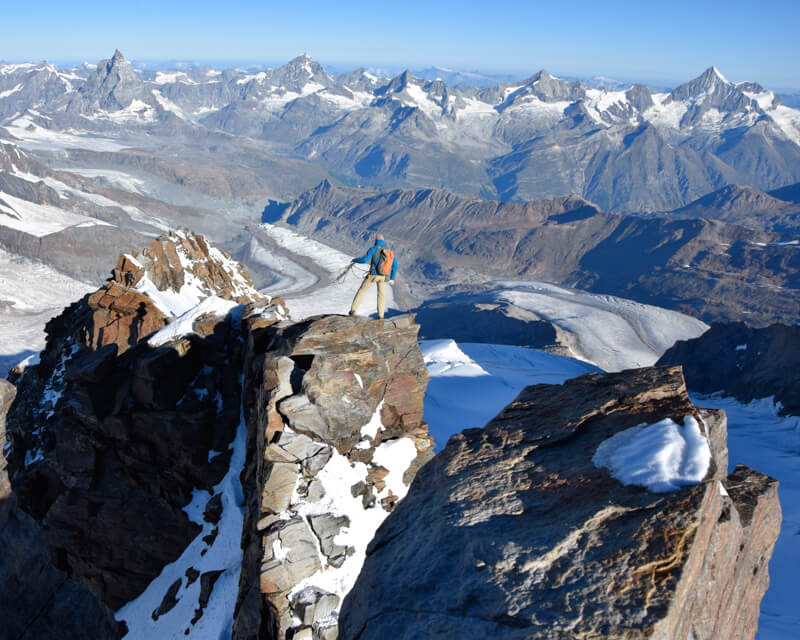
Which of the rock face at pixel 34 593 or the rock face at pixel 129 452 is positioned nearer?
the rock face at pixel 129 452

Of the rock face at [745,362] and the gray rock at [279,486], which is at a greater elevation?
the gray rock at [279,486]

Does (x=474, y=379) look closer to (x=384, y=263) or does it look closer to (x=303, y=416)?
(x=384, y=263)

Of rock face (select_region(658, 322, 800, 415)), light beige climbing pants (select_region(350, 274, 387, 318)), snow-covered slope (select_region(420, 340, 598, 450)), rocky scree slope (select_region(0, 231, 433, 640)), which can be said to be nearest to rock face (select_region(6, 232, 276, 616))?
rocky scree slope (select_region(0, 231, 433, 640))

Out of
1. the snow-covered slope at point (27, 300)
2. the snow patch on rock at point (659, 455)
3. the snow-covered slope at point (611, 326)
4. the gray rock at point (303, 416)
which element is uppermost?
the snow patch on rock at point (659, 455)

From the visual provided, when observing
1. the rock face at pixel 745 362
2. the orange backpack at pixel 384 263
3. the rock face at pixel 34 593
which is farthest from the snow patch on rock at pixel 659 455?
the rock face at pixel 745 362

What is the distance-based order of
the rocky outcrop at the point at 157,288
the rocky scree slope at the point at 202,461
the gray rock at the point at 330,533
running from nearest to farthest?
1. the gray rock at the point at 330,533
2. the rocky scree slope at the point at 202,461
3. the rocky outcrop at the point at 157,288

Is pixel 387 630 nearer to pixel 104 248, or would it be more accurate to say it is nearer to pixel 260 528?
pixel 260 528

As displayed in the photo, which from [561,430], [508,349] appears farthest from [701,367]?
[561,430]

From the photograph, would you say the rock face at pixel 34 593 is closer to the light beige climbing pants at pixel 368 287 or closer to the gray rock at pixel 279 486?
the gray rock at pixel 279 486
